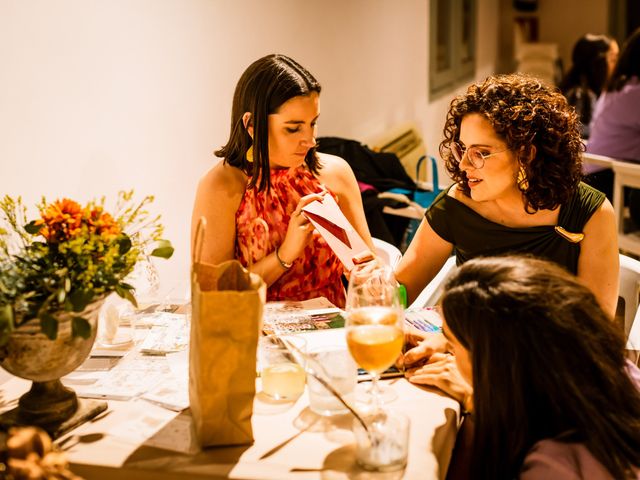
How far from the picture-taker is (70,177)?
7.86 feet

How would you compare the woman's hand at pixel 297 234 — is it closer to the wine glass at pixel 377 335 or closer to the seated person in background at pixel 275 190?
the seated person in background at pixel 275 190

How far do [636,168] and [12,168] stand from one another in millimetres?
2697

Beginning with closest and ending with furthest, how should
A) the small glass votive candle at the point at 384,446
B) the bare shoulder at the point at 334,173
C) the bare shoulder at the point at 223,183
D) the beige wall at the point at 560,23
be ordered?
1. the small glass votive candle at the point at 384,446
2. the bare shoulder at the point at 223,183
3. the bare shoulder at the point at 334,173
4. the beige wall at the point at 560,23

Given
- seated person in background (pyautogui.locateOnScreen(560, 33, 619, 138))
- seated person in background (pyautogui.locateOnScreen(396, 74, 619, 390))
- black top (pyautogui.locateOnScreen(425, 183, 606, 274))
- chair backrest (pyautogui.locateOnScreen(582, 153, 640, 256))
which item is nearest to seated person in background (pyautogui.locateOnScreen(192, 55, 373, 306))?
black top (pyautogui.locateOnScreen(425, 183, 606, 274))

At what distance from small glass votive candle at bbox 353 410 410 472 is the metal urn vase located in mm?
514

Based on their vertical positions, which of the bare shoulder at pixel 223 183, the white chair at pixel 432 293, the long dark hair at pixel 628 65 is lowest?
the white chair at pixel 432 293

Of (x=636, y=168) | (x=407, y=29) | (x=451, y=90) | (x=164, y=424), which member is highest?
(x=407, y=29)

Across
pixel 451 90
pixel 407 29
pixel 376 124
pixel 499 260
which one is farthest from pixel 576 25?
pixel 499 260

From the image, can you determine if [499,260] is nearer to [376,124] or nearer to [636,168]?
[636,168]

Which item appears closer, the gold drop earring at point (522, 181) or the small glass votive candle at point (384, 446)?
the small glass votive candle at point (384, 446)

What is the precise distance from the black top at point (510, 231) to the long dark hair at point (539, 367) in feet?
2.57

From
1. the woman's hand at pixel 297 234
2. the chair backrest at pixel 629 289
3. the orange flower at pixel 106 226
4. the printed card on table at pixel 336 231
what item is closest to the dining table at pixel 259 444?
the orange flower at pixel 106 226

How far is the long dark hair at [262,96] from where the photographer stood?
2143 millimetres

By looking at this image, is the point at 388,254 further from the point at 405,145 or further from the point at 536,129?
the point at 405,145
